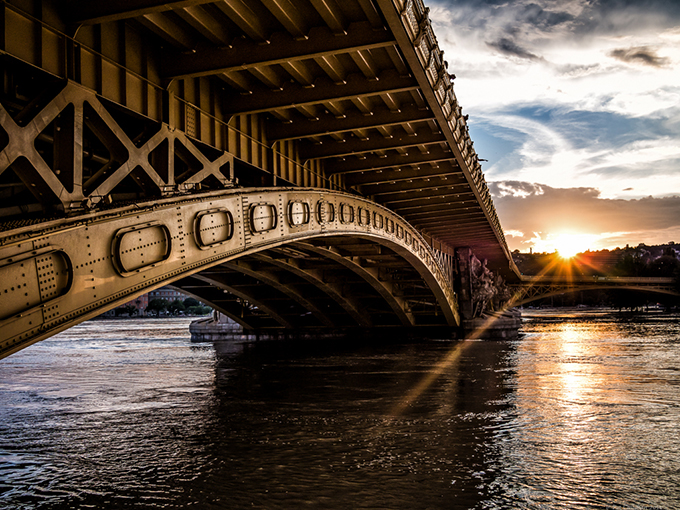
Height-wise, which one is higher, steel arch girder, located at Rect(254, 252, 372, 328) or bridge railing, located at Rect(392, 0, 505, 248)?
bridge railing, located at Rect(392, 0, 505, 248)

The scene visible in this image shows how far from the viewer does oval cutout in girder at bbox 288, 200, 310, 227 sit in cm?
1236

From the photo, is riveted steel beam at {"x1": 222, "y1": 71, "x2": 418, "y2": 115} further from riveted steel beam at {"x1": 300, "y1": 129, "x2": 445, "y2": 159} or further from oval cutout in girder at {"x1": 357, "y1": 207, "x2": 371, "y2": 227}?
oval cutout in girder at {"x1": 357, "y1": 207, "x2": 371, "y2": 227}

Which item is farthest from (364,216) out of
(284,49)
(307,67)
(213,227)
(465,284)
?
(465,284)

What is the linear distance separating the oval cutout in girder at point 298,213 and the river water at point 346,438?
4184mm

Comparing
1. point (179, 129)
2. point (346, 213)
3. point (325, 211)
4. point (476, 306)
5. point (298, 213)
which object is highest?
point (179, 129)

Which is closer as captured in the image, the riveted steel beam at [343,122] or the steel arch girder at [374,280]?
the riveted steel beam at [343,122]

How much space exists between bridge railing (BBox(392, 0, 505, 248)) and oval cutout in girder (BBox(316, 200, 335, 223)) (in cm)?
359

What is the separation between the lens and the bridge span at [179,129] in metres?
6.50

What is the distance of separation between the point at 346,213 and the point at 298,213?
3.56 metres

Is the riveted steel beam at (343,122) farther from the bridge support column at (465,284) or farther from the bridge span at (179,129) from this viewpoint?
the bridge support column at (465,284)

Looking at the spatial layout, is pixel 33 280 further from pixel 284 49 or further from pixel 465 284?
pixel 465 284

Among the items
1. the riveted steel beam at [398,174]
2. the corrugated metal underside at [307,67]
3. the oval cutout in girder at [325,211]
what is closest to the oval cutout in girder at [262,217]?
the corrugated metal underside at [307,67]

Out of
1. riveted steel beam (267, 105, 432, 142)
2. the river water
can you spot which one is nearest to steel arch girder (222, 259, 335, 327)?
the river water

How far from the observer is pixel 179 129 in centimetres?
941
